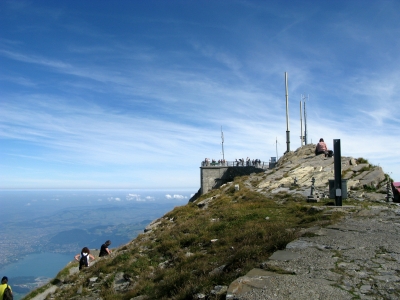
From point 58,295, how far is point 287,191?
564 inches

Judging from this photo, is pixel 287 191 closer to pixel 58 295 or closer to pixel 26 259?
pixel 58 295

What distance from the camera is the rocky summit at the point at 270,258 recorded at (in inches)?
201

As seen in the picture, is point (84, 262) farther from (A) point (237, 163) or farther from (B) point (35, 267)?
(B) point (35, 267)

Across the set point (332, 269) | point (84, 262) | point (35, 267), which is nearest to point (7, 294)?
point (84, 262)

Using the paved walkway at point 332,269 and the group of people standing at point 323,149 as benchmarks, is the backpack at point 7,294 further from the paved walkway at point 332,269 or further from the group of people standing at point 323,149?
the group of people standing at point 323,149

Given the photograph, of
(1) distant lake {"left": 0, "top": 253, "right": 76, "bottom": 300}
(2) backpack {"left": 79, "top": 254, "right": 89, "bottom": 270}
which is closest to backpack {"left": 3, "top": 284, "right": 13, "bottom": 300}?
(2) backpack {"left": 79, "top": 254, "right": 89, "bottom": 270}

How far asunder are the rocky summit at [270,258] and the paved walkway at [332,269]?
0.05 ft

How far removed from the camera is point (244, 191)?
74.7ft

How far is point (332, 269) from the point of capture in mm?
5723

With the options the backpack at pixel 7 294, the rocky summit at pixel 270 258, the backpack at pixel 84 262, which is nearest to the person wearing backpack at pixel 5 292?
the backpack at pixel 7 294

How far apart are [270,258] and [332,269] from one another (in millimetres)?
1275

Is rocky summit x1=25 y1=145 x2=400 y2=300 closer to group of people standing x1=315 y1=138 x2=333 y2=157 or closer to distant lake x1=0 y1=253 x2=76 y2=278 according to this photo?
group of people standing x1=315 y1=138 x2=333 y2=157

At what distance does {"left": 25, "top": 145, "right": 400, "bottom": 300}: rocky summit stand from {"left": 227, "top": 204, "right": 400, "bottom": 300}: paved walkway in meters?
0.02

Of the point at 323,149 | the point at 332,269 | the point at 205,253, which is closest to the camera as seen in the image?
the point at 332,269
